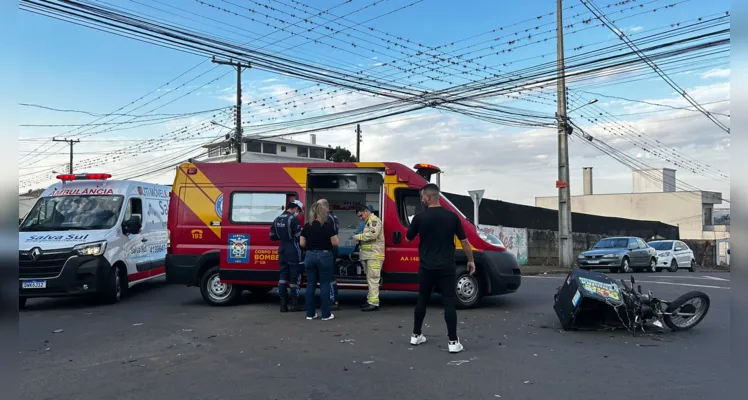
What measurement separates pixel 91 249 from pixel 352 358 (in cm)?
603

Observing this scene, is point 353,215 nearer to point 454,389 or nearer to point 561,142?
point 454,389

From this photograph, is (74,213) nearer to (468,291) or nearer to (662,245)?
(468,291)

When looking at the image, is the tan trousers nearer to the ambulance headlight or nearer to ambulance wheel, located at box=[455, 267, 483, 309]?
ambulance wheel, located at box=[455, 267, 483, 309]

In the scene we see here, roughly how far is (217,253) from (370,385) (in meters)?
5.40

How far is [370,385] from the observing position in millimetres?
4965

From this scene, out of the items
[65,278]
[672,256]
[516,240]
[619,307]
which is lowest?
[672,256]

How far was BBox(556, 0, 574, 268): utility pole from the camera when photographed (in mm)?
21156

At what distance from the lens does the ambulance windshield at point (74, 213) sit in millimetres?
10047

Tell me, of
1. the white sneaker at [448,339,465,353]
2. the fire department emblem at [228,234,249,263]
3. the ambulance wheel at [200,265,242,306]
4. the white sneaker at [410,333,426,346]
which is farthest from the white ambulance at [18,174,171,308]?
the white sneaker at [448,339,465,353]

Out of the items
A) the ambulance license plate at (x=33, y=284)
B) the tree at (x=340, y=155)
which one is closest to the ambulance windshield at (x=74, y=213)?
the ambulance license plate at (x=33, y=284)

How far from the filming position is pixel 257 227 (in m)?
9.55

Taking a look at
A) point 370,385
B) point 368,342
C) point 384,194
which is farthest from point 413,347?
point 384,194

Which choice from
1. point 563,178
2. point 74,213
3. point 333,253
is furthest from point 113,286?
point 563,178

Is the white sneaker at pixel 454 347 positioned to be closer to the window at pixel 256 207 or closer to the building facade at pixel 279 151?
the window at pixel 256 207
